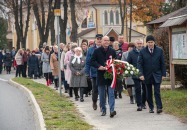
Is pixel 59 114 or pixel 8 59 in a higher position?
pixel 8 59

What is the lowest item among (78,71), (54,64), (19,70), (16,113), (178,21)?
(16,113)

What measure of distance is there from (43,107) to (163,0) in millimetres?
46764

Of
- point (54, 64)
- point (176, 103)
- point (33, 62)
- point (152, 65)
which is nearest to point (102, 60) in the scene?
point (152, 65)

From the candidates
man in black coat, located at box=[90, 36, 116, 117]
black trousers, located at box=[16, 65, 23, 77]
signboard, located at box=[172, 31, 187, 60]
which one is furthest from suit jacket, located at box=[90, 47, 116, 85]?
black trousers, located at box=[16, 65, 23, 77]

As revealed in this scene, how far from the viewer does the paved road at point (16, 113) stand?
12.8 metres

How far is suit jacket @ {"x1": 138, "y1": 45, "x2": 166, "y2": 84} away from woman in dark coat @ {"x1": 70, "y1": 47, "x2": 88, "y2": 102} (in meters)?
4.30

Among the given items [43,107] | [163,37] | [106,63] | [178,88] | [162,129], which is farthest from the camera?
[163,37]

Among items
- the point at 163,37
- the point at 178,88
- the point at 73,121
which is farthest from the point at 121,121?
the point at 163,37

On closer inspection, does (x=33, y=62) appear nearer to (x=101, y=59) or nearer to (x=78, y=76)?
(x=78, y=76)

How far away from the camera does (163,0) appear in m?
60.8

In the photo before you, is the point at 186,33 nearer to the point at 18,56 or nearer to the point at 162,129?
the point at 162,129

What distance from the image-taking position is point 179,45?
18.0 meters

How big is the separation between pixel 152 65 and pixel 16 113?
4028 mm

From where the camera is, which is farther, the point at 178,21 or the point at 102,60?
the point at 178,21
